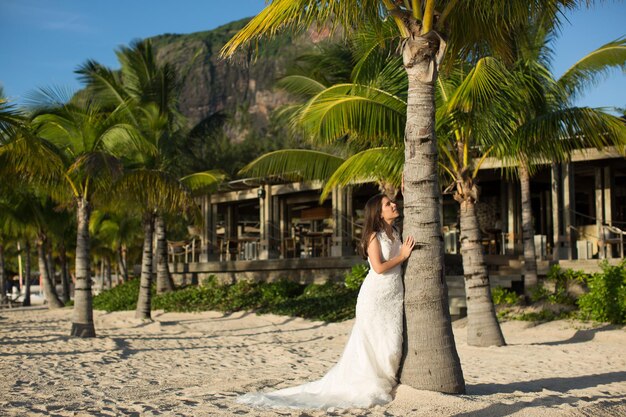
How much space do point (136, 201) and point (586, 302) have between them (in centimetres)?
949

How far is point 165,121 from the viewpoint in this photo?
18391 mm

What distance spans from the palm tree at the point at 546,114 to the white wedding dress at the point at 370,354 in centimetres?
386

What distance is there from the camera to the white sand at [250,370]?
5730mm

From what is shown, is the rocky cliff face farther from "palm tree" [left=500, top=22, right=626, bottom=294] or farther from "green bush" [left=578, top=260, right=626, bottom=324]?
"green bush" [left=578, top=260, right=626, bottom=324]

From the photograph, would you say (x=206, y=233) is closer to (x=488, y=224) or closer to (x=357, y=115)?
(x=488, y=224)

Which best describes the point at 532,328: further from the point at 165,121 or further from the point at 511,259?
the point at 165,121

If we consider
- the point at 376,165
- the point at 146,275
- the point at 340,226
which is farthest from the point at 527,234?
the point at 146,275

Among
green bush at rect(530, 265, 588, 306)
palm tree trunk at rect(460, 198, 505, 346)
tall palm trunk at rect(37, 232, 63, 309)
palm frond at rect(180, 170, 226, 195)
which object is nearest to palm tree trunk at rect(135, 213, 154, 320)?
palm frond at rect(180, 170, 226, 195)

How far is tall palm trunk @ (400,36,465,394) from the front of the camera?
230 inches

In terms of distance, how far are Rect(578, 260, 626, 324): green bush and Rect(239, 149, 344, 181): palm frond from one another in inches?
242

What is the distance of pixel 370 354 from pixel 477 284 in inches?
215

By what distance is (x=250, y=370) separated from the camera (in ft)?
30.3

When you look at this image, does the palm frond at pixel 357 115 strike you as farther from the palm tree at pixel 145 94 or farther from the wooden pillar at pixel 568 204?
the palm tree at pixel 145 94

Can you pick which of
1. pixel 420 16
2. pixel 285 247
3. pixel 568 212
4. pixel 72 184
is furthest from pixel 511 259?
pixel 420 16
